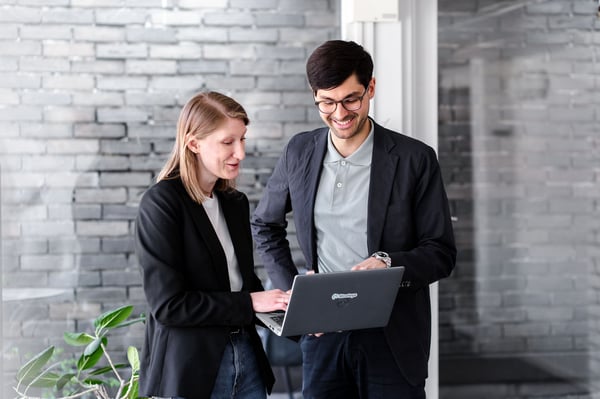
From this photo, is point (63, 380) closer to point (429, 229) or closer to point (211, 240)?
point (211, 240)

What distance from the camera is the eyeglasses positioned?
209 centimetres

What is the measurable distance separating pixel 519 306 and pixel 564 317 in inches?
8.1

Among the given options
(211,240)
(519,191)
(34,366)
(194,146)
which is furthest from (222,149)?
(519,191)

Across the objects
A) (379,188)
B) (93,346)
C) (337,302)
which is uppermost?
(379,188)

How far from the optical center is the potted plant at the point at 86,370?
8.29 ft

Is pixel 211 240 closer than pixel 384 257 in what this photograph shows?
Yes

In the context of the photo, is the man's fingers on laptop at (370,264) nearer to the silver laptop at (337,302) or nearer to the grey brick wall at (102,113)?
the silver laptop at (337,302)

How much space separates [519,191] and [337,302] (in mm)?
1380

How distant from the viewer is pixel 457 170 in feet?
9.68

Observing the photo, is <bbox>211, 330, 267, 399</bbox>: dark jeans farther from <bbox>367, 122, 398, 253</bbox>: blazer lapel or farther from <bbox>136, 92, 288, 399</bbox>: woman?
<bbox>367, 122, 398, 253</bbox>: blazer lapel

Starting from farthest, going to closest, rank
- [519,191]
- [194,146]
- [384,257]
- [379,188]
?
[519,191]
[379,188]
[384,257]
[194,146]

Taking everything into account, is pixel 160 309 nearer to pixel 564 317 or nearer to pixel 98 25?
pixel 98 25

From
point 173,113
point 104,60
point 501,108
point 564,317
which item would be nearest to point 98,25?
point 104,60

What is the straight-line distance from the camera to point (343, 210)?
2.19m
